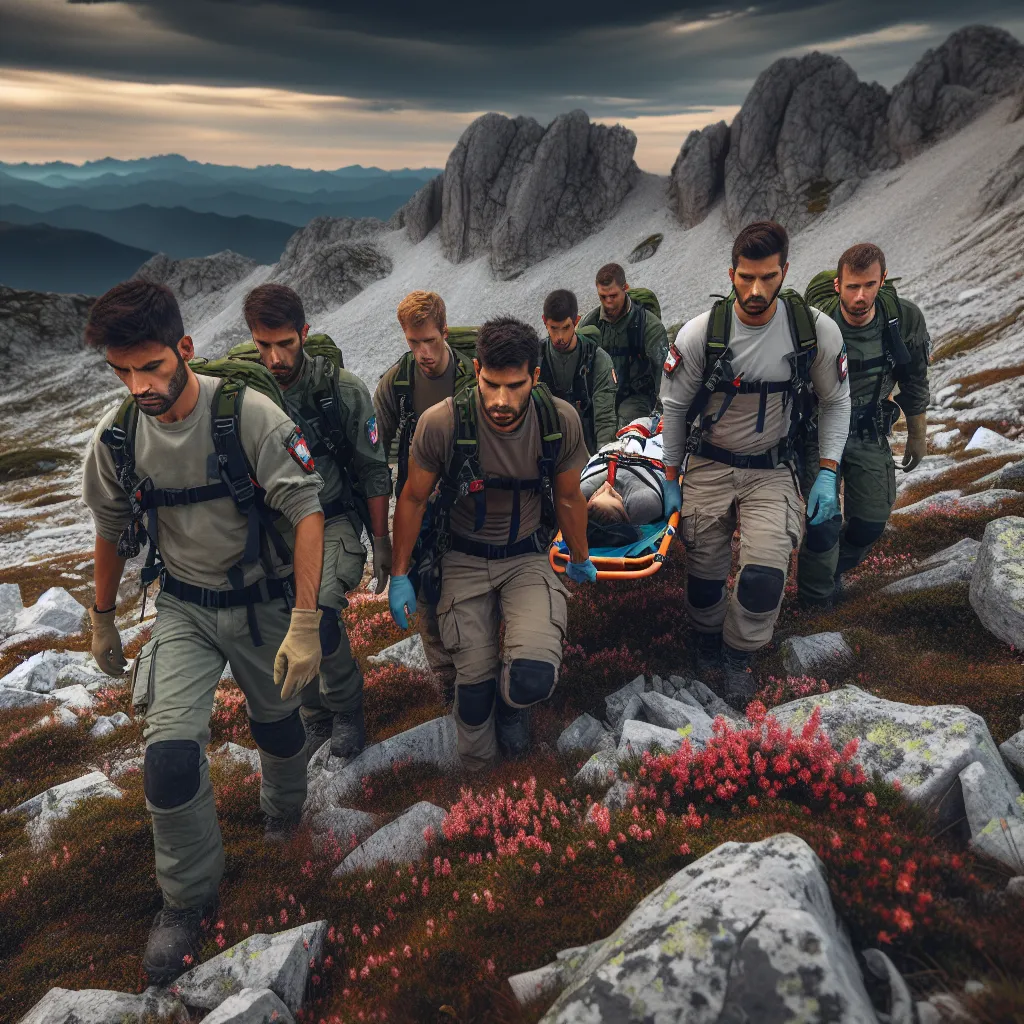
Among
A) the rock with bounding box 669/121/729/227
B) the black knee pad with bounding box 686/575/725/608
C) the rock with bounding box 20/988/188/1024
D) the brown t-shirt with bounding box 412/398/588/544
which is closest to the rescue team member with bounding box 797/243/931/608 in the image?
the black knee pad with bounding box 686/575/725/608

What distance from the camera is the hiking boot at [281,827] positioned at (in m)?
6.34

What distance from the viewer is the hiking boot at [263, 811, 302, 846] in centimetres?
634

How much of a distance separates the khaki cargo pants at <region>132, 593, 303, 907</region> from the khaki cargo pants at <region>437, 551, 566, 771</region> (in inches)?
66.1

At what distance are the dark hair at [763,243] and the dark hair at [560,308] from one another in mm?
Result: 4129

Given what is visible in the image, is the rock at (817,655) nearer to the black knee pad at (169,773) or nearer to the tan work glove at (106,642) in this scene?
the black knee pad at (169,773)

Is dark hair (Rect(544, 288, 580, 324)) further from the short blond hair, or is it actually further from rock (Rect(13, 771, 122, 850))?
rock (Rect(13, 771, 122, 850))

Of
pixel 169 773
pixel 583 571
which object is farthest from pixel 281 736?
pixel 583 571

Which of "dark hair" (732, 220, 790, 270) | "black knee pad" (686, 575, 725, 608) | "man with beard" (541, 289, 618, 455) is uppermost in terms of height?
"dark hair" (732, 220, 790, 270)

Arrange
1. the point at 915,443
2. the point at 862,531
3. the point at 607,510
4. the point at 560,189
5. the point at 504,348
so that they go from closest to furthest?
the point at 504,348 → the point at 607,510 → the point at 862,531 → the point at 915,443 → the point at 560,189

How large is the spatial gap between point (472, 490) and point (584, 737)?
9.50 ft

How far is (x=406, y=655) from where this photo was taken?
10.1 m

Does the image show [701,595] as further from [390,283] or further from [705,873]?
[390,283]

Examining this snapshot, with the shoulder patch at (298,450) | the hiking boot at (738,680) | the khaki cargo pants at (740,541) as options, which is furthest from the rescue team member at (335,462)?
the hiking boot at (738,680)

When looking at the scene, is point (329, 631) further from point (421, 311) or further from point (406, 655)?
point (421, 311)
